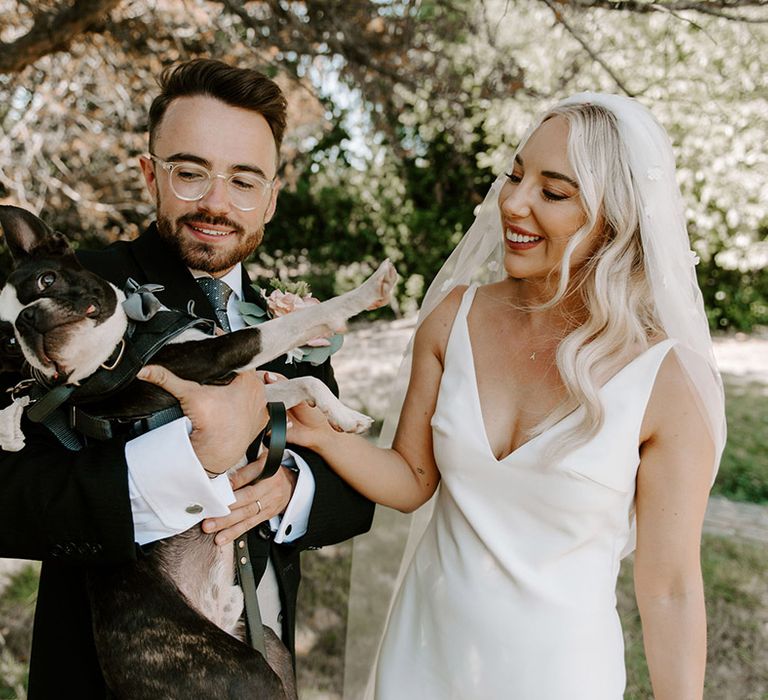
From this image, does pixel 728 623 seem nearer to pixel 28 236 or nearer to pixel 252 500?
pixel 252 500

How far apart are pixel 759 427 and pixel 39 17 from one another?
28.0 feet

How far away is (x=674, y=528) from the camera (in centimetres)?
203

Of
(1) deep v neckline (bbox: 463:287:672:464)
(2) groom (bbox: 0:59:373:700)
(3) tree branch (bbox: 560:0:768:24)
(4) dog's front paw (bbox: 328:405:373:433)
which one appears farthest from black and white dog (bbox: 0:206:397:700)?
(3) tree branch (bbox: 560:0:768:24)

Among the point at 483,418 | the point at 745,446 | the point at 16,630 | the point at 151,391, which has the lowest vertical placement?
the point at 16,630

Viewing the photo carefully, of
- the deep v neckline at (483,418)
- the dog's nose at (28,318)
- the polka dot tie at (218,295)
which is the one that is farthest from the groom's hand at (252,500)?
the dog's nose at (28,318)

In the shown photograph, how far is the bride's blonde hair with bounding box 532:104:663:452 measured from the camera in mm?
2133

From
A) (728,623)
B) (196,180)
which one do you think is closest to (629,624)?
(728,623)

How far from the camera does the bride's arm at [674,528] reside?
2.02m

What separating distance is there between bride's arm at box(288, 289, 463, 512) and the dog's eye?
84cm

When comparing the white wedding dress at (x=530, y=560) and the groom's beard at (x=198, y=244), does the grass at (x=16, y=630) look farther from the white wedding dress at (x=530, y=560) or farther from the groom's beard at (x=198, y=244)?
the groom's beard at (x=198, y=244)

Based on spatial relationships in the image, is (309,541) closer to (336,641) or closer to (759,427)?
(336,641)

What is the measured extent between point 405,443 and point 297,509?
455 mm

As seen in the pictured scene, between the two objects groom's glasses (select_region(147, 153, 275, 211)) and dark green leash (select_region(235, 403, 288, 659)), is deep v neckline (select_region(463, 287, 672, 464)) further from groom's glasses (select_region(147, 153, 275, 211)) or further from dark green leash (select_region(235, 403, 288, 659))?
groom's glasses (select_region(147, 153, 275, 211))

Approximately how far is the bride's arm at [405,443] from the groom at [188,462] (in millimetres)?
65
